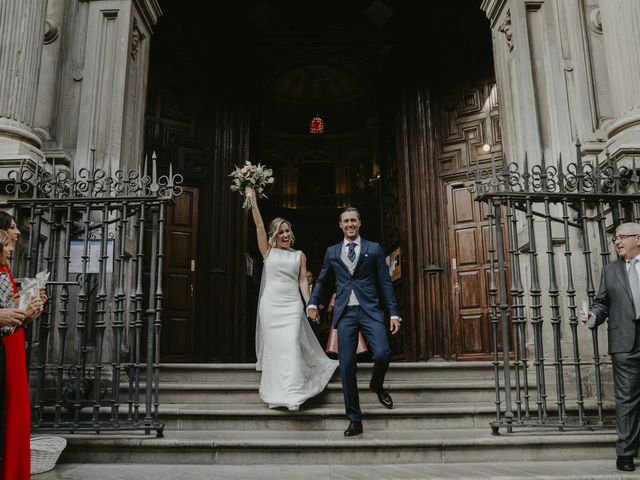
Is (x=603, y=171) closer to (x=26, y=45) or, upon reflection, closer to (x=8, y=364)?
(x=8, y=364)

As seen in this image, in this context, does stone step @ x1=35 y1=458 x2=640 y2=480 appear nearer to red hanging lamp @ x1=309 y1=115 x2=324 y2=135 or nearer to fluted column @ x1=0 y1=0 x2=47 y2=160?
fluted column @ x1=0 y1=0 x2=47 y2=160

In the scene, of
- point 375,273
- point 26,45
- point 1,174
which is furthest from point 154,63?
point 375,273

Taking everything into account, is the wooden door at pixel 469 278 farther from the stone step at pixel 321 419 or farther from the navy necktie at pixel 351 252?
the navy necktie at pixel 351 252

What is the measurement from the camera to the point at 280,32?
12086 millimetres

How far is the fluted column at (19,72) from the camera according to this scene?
610 cm

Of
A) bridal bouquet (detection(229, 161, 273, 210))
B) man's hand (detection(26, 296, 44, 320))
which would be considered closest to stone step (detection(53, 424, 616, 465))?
man's hand (detection(26, 296, 44, 320))

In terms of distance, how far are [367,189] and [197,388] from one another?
12410mm

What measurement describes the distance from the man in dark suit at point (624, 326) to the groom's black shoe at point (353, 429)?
1.88m

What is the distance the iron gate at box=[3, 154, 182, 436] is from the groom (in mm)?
1505

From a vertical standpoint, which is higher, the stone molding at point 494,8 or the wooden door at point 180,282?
the stone molding at point 494,8

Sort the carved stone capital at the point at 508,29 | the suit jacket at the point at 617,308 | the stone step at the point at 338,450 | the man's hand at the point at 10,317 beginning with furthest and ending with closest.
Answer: the carved stone capital at the point at 508,29 → the stone step at the point at 338,450 → the suit jacket at the point at 617,308 → the man's hand at the point at 10,317

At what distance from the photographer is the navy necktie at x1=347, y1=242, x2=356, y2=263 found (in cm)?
561

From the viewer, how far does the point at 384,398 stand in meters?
5.58

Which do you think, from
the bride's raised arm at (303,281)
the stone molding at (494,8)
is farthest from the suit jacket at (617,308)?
the stone molding at (494,8)
